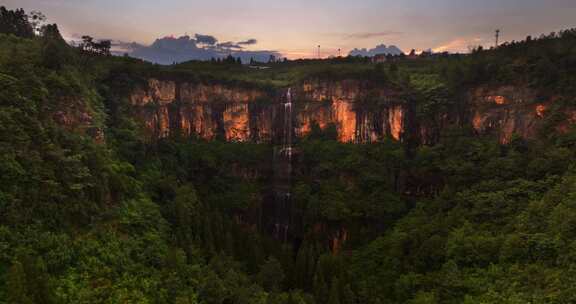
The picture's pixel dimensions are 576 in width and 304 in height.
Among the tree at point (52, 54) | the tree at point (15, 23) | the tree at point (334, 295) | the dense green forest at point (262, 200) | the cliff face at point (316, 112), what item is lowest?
the tree at point (334, 295)

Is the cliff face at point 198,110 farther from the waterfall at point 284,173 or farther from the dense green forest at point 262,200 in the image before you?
the waterfall at point 284,173

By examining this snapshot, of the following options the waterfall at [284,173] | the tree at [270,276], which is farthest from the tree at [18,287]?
the waterfall at [284,173]

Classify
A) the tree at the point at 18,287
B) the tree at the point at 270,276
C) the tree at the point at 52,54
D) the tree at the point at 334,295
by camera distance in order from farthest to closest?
the tree at the point at 52,54, the tree at the point at 270,276, the tree at the point at 334,295, the tree at the point at 18,287

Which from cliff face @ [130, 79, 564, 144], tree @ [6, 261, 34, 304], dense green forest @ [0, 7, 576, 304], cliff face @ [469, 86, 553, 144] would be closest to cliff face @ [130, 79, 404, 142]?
cliff face @ [130, 79, 564, 144]

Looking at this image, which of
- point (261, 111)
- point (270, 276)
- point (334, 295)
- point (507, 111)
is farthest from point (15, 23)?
point (507, 111)

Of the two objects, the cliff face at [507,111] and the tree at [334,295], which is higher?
the cliff face at [507,111]

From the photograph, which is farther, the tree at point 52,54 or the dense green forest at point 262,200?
the tree at point 52,54

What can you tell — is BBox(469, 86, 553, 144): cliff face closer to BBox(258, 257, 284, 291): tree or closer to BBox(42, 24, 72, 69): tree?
BBox(258, 257, 284, 291): tree
